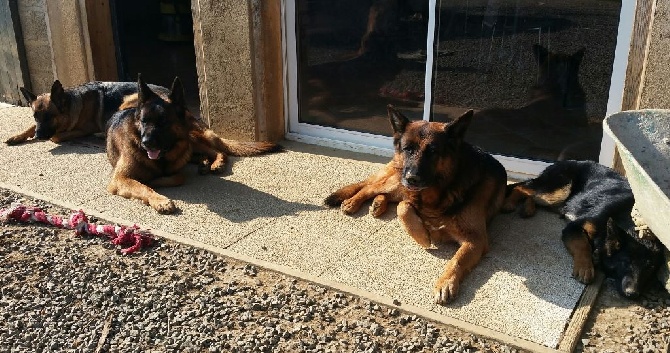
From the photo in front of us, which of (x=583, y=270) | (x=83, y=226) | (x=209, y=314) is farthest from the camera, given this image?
(x=83, y=226)

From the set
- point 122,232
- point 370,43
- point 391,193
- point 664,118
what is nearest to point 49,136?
point 122,232

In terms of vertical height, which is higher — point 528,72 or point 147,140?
point 528,72

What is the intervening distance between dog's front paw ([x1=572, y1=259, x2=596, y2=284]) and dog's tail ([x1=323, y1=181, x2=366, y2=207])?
201cm

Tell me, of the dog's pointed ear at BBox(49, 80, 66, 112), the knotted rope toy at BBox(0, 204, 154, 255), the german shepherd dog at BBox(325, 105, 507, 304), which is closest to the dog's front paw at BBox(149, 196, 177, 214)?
the knotted rope toy at BBox(0, 204, 154, 255)

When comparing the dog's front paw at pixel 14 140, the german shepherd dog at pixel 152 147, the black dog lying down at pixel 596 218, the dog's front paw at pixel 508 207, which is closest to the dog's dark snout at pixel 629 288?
the black dog lying down at pixel 596 218

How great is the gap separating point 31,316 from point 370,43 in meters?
4.18

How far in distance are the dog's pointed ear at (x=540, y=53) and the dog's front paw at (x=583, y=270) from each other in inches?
91.7

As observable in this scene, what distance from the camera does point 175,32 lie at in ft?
41.1

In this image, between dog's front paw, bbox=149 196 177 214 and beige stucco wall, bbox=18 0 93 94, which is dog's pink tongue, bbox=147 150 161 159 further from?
beige stucco wall, bbox=18 0 93 94

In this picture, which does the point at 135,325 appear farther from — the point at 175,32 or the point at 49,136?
the point at 175,32

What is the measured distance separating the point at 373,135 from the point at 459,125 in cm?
239

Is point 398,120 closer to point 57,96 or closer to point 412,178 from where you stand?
point 412,178

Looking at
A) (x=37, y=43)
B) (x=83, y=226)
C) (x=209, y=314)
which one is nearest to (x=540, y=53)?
(x=209, y=314)

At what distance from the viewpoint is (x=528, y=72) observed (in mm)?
5715
